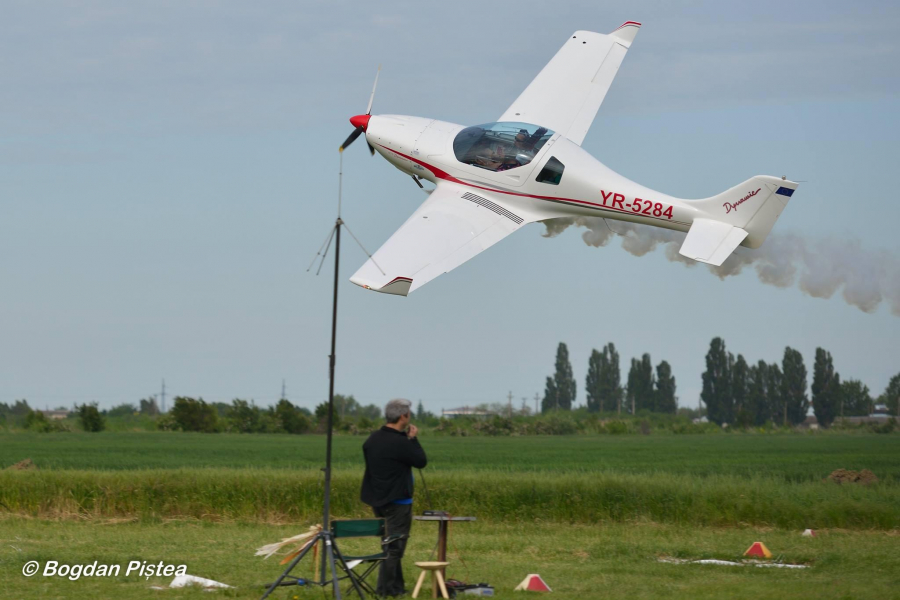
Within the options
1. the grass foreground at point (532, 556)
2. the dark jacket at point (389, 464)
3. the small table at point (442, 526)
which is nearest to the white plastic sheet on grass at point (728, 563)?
the grass foreground at point (532, 556)

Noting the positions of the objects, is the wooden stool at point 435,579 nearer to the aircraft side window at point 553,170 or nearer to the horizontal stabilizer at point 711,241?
the horizontal stabilizer at point 711,241

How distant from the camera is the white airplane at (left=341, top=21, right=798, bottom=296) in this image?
1517 centimetres

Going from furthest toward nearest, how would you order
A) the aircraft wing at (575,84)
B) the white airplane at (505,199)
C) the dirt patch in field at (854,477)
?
the dirt patch in field at (854,477), the aircraft wing at (575,84), the white airplane at (505,199)

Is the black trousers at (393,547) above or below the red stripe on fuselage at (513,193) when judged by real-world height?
below

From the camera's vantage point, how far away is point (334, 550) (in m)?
9.02

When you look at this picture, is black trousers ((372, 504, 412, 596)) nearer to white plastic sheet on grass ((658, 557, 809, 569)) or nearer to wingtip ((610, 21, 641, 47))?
white plastic sheet on grass ((658, 557, 809, 569))

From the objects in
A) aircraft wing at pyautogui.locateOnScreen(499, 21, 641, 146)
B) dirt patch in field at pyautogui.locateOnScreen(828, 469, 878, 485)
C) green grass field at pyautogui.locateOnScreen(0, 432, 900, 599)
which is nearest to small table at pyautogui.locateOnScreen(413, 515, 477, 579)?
green grass field at pyautogui.locateOnScreen(0, 432, 900, 599)

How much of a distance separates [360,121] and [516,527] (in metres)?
8.24

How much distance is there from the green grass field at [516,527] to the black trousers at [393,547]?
70 centimetres

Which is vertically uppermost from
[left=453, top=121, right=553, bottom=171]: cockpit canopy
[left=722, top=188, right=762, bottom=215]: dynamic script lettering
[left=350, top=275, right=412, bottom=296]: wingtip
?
[left=453, top=121, right=553, bottom=171]: cockpit canopy

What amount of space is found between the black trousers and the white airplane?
16.1ft

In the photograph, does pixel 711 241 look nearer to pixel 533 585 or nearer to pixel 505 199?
pixel 505 199

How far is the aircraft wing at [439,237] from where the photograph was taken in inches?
565

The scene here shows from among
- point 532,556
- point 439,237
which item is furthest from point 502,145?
point 532,556
